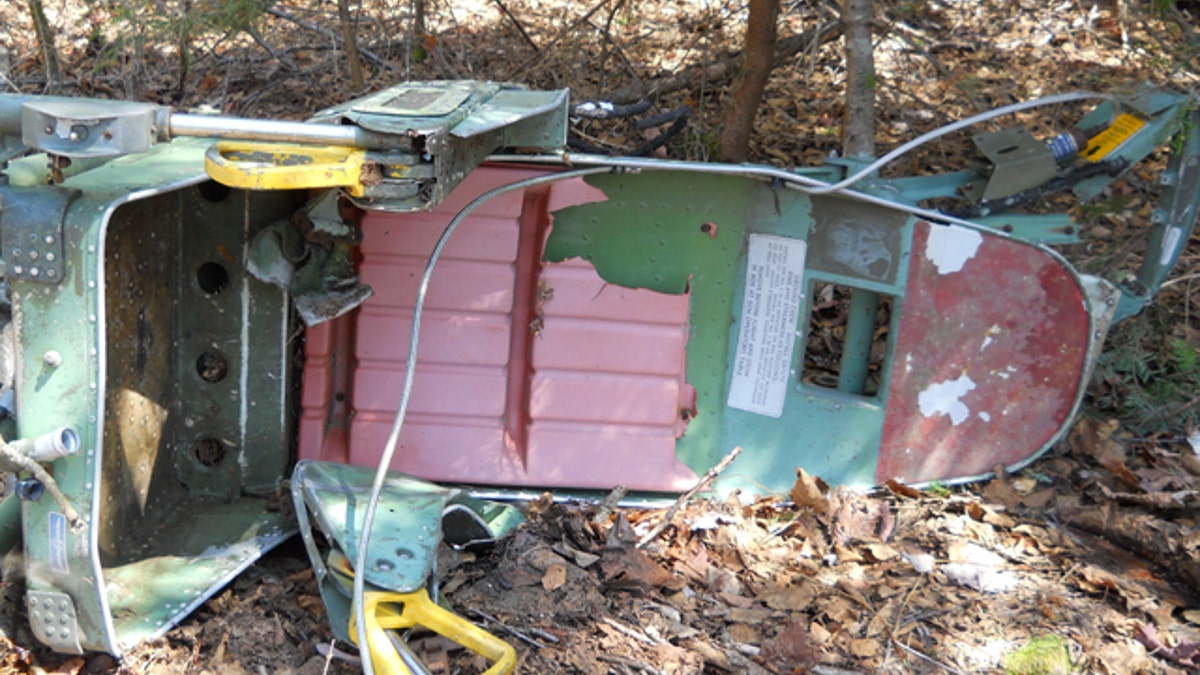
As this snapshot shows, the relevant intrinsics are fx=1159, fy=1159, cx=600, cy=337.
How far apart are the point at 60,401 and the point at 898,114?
4117 millimetres

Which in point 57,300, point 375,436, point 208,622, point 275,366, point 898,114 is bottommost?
point 208,622

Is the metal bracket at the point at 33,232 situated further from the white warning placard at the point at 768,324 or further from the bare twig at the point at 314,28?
the bare twig at the point at 314,28

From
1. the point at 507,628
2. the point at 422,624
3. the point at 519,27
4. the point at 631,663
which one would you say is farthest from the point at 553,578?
the point at 519,27

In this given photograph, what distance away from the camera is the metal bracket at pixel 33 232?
2.59m

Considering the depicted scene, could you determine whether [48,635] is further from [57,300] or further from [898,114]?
[898,114]

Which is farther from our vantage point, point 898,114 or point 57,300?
point 898,114

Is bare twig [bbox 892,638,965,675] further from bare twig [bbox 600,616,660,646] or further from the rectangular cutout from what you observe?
the rectangular cutout

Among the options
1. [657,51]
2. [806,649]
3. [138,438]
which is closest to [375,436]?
[138,438]

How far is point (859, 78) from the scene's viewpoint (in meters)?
4.55

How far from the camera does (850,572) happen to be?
11.3ft

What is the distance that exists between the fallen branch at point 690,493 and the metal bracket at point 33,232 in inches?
70.3

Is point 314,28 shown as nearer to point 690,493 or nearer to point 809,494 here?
point 690,493

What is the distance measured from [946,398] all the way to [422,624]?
1.97 m

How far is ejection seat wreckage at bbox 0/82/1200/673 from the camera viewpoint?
3184 millimetres
